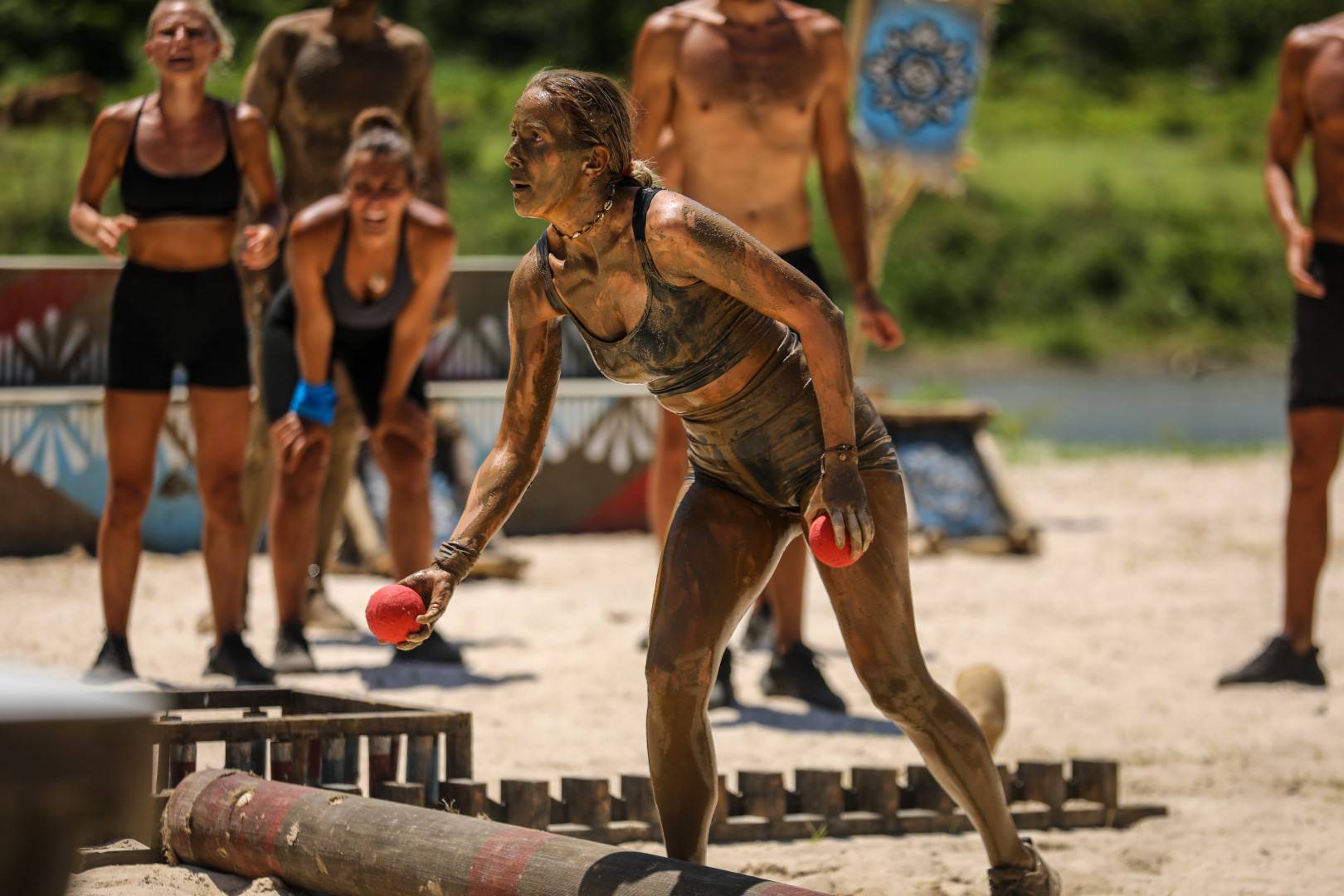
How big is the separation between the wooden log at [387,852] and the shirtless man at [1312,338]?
3850 mm

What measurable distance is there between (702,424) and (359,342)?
2.99 metres

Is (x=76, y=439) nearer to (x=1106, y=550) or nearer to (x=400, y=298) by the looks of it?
(x=400, y=298)

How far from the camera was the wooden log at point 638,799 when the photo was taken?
4824mm

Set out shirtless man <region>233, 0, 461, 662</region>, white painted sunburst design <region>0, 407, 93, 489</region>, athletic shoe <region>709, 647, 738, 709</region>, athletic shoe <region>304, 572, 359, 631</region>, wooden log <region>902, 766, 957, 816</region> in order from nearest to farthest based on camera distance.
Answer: wooden log <region>902, 766, 957, 816</region> → athletic shoe <region>709, 647, 738, 709</region> → shirtless man <region>233, 0, 461, 662</region> → athletic shoe <region>304, 572, 359, 631</region> → white painted sunburst design <region>0, 407, 93, 489</region>

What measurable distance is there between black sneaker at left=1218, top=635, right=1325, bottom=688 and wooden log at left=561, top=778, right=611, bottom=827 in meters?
2.98

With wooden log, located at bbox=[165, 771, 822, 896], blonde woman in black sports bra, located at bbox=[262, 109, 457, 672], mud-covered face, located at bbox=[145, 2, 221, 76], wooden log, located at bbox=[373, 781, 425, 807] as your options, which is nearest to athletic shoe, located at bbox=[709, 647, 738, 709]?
blonde woman in black sports bra, located at bbox=[262, 109, 457, 672]

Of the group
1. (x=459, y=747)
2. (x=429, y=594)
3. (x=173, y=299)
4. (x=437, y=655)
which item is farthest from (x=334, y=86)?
(x=429, y=594)

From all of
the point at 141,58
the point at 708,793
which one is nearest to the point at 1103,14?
the point at 141,58

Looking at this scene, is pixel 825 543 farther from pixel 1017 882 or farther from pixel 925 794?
pixel 925 794

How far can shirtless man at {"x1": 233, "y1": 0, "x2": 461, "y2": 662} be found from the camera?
7277mm

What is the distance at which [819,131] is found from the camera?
659 cm

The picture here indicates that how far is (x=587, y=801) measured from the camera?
15.6 ft

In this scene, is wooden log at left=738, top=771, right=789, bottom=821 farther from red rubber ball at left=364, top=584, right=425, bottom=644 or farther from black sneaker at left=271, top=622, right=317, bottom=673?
black sneaker at left=271, top=622, right=317, bottom=673

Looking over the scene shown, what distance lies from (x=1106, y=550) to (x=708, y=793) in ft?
21.5
